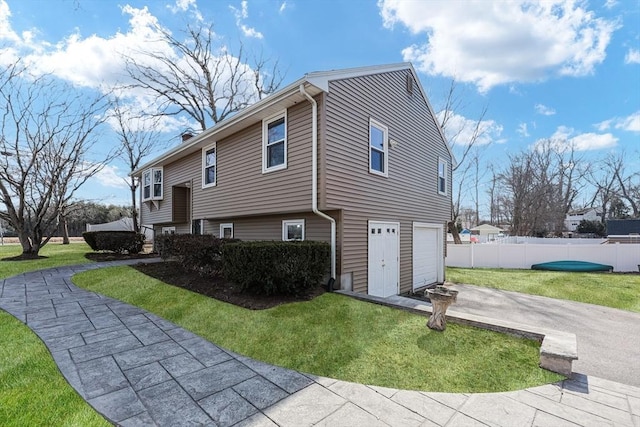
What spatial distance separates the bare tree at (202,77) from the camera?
19.3 metres

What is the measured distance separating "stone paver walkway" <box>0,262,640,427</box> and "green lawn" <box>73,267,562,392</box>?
9.1 inches

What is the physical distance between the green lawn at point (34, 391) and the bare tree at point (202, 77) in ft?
63.2

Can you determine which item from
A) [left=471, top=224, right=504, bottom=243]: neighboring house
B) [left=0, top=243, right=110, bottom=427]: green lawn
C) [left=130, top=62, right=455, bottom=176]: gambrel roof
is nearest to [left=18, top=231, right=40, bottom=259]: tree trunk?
[left=130, top=62, right=455, bottom=176]: gambrel roof

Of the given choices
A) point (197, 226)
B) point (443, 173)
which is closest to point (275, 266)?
point (197, 226)

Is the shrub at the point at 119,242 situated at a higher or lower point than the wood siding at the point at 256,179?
lower

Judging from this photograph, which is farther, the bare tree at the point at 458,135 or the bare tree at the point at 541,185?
the bare tree at the point at 541,185

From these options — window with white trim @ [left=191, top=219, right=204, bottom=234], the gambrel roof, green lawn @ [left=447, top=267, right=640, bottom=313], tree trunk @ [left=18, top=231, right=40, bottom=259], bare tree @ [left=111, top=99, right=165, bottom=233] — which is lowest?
green lawn @ [left=447, top=267, right=640, bottom=313]

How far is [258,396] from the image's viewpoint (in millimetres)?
2967

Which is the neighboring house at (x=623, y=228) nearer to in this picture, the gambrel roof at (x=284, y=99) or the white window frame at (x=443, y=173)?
the white window frame at (x=443, y=173)

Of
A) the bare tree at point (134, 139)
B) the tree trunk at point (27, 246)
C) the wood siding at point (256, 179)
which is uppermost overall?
the bare tree at point (134, 139)

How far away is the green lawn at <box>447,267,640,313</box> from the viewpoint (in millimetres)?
8484

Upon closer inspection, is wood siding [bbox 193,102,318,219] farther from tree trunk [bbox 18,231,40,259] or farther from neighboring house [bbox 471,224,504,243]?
neighboring house [bbox 471,224,504,243]

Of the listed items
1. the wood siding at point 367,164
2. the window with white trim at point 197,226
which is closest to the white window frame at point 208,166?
the window with white trim at point 197,226

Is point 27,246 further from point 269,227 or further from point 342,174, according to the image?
point 342,174
